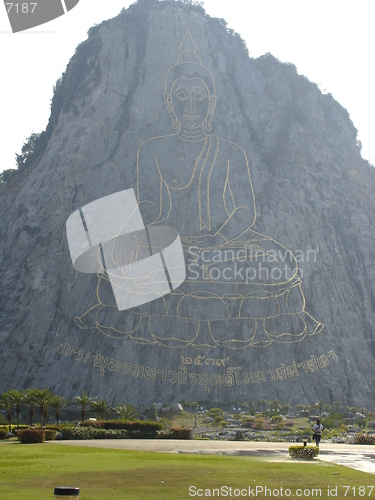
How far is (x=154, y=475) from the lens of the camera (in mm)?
10727

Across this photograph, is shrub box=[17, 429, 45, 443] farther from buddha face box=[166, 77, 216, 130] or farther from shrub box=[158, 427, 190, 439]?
buddha face box=[166, 77, 216, 130]

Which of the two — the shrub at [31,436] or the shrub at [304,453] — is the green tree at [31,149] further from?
the shrub at [304,453]

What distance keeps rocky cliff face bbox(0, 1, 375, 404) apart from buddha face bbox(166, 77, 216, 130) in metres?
0.30

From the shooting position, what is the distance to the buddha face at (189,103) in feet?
111

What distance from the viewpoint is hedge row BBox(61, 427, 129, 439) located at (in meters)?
21.2

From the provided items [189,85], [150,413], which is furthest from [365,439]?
[189,85]

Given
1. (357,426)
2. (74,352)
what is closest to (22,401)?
(74,352)

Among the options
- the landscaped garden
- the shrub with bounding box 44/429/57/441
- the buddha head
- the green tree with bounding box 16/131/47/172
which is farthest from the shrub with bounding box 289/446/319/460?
the green tree with bounding box 16/131/47/172

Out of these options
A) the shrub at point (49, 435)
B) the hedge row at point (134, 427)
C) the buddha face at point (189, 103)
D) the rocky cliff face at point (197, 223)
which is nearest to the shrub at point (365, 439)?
the hedge row at point (134, 427)

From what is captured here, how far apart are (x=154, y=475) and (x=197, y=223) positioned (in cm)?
3575

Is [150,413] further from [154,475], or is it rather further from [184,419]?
[154,475]

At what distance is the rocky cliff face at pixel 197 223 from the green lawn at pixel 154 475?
71.1ft

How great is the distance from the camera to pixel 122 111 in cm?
5172

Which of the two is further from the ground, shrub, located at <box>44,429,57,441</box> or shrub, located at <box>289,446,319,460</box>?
shrub, located at <box>289,446,319,460</box>
